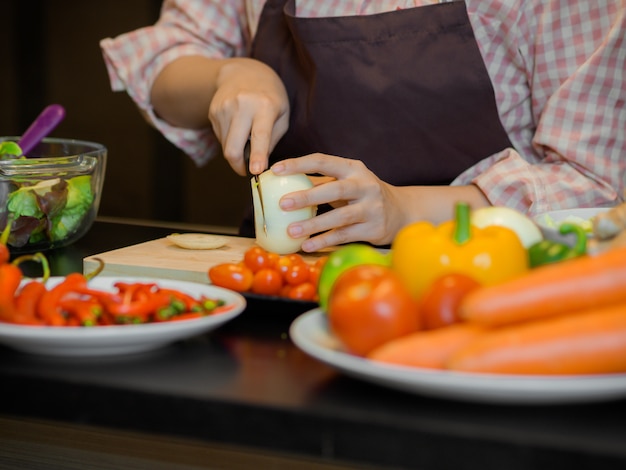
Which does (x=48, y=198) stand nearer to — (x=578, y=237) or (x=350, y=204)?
(x=350, y=204)

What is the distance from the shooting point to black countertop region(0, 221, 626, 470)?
25.9 inches

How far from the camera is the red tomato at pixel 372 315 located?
73 centimetres

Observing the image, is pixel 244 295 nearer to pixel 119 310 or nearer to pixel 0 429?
pixel 119 310

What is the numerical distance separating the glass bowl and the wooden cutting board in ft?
0.40

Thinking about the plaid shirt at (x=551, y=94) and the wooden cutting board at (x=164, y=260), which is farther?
the plaid shirt at (x=551, y=94)

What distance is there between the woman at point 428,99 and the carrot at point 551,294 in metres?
0.65

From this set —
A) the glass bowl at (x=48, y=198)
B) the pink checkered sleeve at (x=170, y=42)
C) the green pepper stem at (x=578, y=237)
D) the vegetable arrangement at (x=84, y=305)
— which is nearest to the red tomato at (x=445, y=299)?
the green pepper stem at (x=578, y=237)

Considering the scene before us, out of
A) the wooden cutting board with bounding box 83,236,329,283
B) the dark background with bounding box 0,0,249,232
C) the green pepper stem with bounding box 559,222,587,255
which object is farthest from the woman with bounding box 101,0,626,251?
the dark background with bounding box 0,0,249,232

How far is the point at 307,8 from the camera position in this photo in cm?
168

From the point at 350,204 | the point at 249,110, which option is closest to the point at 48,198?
the point at 249,110

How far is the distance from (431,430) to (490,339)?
0.08 m

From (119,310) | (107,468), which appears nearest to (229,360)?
(119,310)

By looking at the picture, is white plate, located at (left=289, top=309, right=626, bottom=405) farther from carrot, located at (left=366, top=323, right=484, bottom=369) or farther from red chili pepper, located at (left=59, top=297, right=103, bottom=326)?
red chili pepper, located at (left=59, top=297, right=103, bottom=326)

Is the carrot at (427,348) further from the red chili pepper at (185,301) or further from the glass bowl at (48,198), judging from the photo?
the glass bowl at (48,198)
